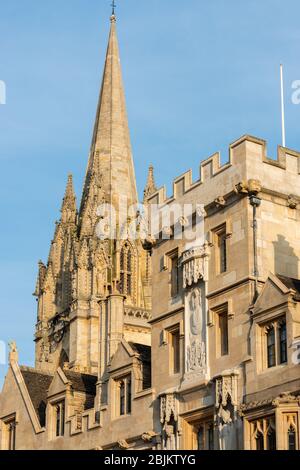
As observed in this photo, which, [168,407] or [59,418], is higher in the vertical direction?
[59,418]

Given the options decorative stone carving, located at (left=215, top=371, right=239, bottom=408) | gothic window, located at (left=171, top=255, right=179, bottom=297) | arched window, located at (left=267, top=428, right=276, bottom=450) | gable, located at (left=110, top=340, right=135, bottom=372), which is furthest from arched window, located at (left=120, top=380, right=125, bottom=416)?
arched window, located at (left=267, top=428, right=276, bottom=450)

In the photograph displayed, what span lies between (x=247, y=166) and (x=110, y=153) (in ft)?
219

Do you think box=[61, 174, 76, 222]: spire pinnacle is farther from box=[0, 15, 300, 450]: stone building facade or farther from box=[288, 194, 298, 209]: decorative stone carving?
box=[288, 194, 298, 209]: decorative stone carving

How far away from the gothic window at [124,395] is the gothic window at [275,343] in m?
7.85

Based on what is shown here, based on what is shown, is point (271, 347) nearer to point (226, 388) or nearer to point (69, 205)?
point (226, 388)

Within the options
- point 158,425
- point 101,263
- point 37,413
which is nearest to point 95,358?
point 101,263

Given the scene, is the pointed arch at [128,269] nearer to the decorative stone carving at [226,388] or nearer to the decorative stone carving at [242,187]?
the decorative stone carving at [242,187]

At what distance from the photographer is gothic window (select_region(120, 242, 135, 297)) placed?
9962 cm

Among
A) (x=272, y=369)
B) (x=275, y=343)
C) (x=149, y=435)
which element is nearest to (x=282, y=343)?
A: (x=275, y=343)

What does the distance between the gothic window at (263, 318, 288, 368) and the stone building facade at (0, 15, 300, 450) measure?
42 millimetres

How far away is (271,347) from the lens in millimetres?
37062

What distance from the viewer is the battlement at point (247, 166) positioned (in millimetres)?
40000

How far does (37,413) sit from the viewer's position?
5006cm

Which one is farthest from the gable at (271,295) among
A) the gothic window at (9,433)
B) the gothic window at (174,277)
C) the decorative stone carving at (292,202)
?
the gothic window at (9,433)
